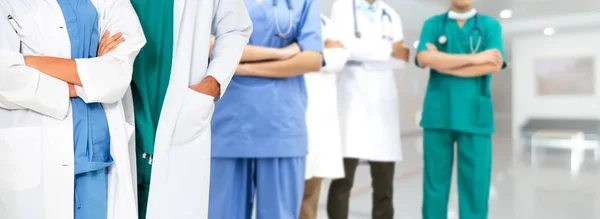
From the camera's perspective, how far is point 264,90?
5.24 ft

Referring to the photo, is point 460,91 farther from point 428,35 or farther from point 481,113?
point 428,35

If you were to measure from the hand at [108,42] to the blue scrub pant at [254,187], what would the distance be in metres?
0.54

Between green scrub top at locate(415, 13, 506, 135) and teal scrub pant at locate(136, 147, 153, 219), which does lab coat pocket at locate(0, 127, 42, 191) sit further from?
green scrub top at locate(415, 13, 506, 135)

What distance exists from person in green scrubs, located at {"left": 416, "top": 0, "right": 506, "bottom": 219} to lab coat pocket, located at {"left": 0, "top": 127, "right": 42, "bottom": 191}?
1691 millimetres

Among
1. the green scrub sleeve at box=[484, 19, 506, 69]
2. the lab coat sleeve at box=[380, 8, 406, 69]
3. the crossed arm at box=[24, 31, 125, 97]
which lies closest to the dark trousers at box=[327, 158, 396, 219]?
the lab coat sleeve at box=[380, 8, 406, 69]

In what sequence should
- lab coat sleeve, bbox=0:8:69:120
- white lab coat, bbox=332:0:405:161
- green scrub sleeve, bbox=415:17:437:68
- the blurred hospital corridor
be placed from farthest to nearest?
1. the blurred hospital corridor
2. white lab coat, bbox=332:0:405:161
3. green scrub sleeve, bbox=415:17:437:68
4. lab coat sleeve, bbox=0:8:69:120

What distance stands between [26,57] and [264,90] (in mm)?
719

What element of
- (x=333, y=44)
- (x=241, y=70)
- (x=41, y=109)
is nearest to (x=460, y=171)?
(x=333, y=44)

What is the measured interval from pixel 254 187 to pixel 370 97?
1119 millimetres

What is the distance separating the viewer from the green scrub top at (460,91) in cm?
223

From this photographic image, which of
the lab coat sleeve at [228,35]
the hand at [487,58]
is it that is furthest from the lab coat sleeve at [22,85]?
the hand at [487,58]

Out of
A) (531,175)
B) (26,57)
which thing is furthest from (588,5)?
(26,57)

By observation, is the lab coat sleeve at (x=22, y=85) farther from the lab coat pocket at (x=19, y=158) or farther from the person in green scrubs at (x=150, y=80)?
the person in green scrubs at (x=150, y=80)

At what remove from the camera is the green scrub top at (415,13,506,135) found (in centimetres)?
223
